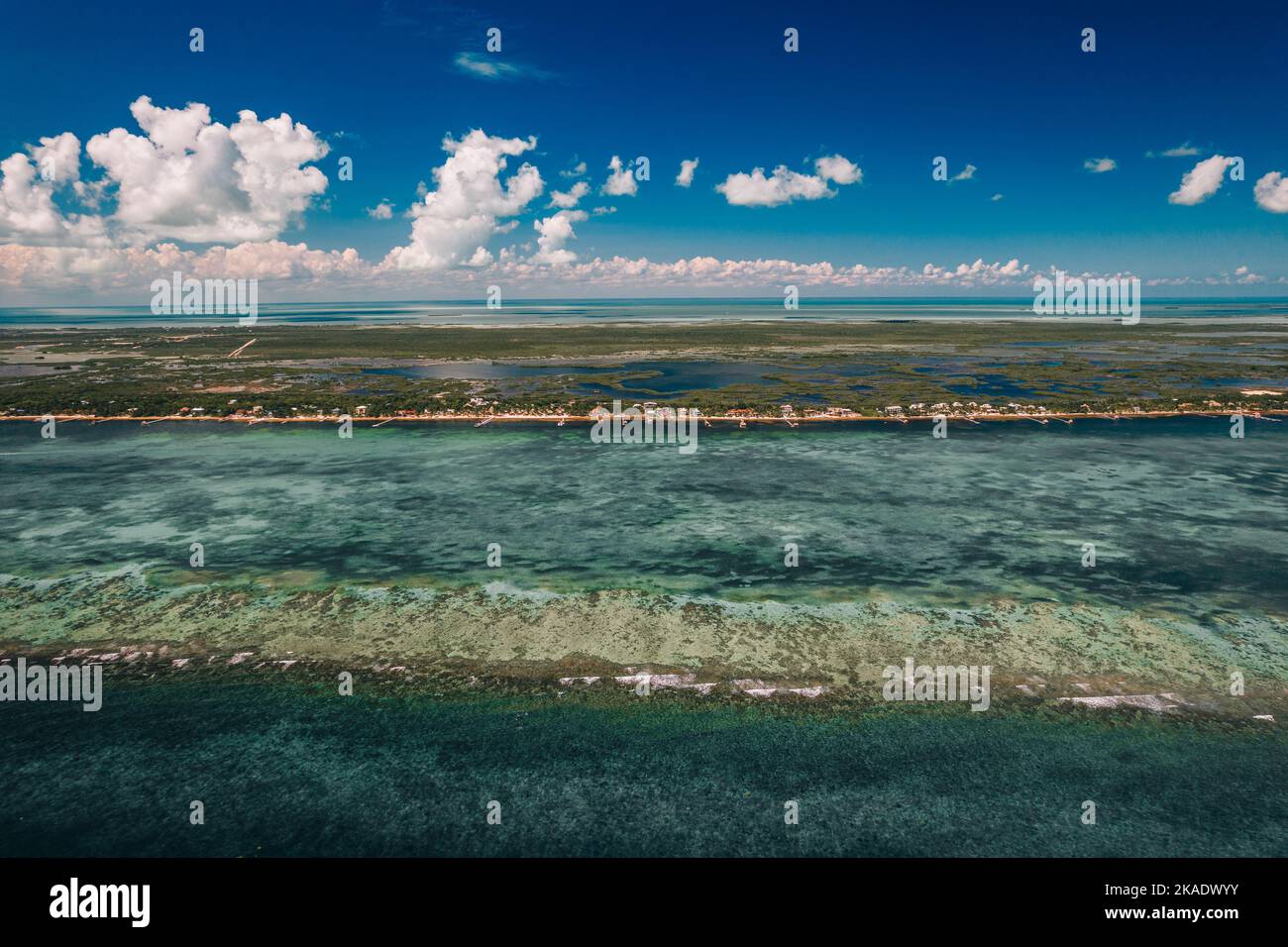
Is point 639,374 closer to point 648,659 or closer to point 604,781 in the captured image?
point 648,659

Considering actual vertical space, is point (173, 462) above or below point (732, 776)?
above

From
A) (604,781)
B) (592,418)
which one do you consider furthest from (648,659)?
(592,418)

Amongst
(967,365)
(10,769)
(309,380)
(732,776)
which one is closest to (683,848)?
(732,776)

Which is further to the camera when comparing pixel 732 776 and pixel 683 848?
pixel 732 776

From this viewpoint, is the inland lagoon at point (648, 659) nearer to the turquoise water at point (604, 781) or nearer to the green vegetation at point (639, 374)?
the turquoise water at point (604, 781)

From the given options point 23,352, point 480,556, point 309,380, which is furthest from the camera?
point 23,352

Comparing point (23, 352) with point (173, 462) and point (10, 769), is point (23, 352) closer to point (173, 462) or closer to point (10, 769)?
point (173, 462)

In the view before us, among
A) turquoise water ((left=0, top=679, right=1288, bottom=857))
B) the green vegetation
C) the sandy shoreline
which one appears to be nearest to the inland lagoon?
turquoise water ((left=0, top=679, right=1288, bottom=857))
